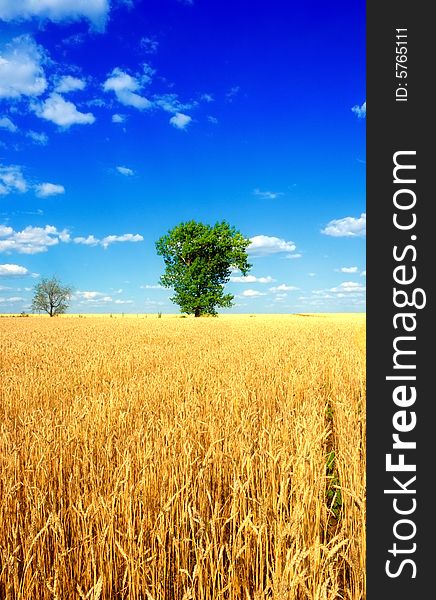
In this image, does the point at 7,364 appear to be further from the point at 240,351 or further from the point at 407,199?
the point at 407,199

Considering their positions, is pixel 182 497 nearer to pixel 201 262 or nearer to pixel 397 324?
pixel 397 324

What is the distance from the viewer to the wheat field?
6.32ft

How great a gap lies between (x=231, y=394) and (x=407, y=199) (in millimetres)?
3978

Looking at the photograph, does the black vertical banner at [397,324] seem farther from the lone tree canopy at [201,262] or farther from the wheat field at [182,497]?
the lone tree canopy at [201,262]

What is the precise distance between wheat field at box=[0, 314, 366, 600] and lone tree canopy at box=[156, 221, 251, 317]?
37786 millimetres

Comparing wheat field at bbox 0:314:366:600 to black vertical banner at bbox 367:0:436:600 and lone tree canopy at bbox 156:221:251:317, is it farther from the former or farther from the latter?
lone tree canopy at bbox 156:221:251:317

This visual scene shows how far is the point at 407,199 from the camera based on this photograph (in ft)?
6.38

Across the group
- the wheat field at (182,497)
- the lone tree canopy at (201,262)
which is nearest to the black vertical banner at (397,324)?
the wheat field at (182,497)

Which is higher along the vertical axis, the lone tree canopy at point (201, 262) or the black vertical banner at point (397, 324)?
the lone tree canopy at point (201, 262)

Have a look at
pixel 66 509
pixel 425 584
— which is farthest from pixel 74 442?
pixel 425 584

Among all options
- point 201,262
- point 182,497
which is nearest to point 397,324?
point 182,497

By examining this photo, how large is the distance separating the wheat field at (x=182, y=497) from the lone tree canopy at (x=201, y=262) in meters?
37.8

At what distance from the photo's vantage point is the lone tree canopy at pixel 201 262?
4434 centimetres

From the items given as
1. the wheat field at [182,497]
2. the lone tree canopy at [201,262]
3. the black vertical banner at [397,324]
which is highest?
the lone tree canopy at [201,262]
